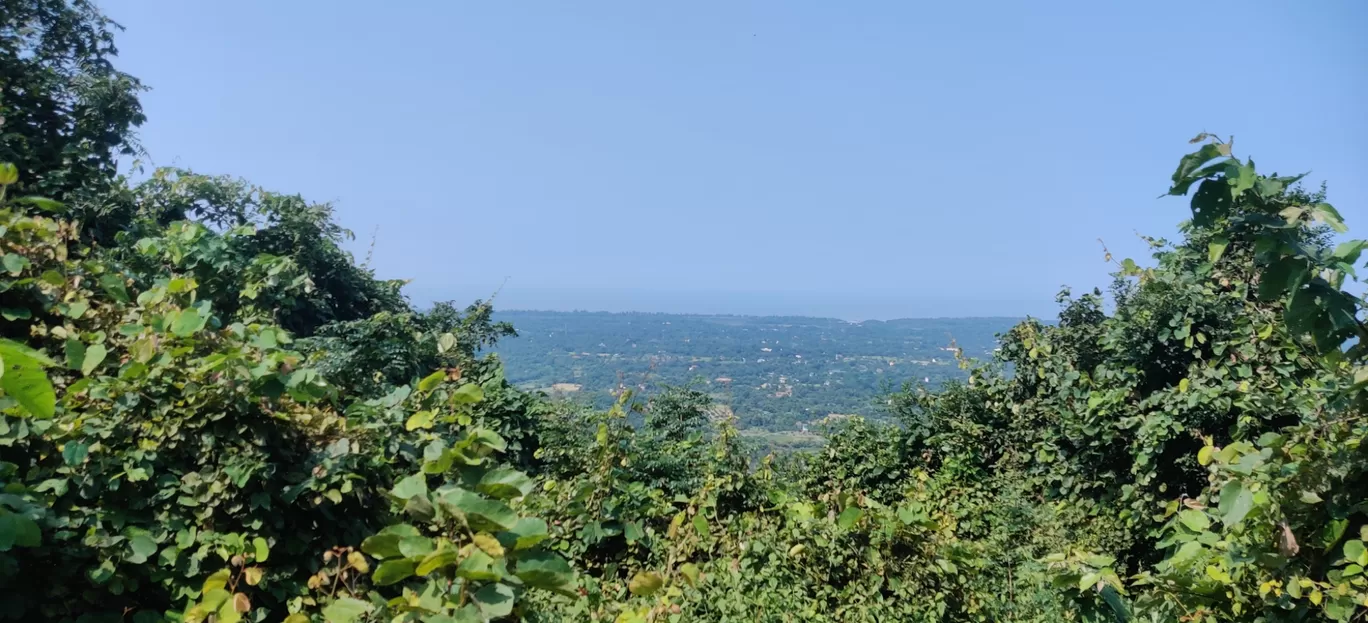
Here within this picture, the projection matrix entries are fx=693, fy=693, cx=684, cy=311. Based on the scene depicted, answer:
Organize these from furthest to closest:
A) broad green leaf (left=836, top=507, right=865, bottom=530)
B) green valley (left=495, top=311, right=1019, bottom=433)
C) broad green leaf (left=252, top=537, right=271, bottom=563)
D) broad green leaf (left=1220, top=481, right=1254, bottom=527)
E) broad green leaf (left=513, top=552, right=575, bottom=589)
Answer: green valley (left=495, top=311, right=1019, bottom=433) < broad green leaf (left=836, top=507, right=865, bottom=530) < broad green leaf (left=1220, top=481, right=1254, bottom=527) < broad green leaf (left=252, top=537, right=271, bottom=563) < broad green leaf (left=513, top=552, right=575, bottom=589)

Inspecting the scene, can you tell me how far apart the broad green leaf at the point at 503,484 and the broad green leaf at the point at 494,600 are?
201mm

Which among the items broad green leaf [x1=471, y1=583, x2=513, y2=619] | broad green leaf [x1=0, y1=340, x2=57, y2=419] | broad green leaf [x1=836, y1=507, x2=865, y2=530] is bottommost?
broad green leaf [x1=836, y1=507, x2=865, y2=530]

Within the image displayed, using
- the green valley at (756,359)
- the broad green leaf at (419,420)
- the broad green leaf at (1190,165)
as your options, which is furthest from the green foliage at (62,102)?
the broad green leaf at (1190,165)

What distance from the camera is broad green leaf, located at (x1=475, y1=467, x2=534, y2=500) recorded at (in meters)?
1.44

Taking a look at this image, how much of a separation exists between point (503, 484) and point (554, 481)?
7.55 feet

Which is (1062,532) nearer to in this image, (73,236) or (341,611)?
(341,611)

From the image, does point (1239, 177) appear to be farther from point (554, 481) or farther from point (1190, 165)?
point (554, 481)

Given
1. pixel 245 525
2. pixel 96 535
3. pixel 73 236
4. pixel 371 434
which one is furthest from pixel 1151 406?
pixel 73 236

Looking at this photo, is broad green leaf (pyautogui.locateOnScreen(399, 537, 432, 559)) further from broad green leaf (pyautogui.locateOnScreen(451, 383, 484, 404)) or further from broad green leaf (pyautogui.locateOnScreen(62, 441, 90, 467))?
broad green leaf (pyautogui.locateOnScreen(62, 441, 90, 467))

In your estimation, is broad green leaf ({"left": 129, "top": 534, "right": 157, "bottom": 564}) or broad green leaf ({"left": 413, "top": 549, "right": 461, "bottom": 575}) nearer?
broad green leaf ({"left": 413, "top": 549, "right": 461, "bottom": 575})

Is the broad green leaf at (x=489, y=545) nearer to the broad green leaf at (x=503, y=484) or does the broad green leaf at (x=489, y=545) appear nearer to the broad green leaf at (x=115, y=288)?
the broad green leaf at (x=503, y=484)

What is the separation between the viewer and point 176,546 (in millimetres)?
2244

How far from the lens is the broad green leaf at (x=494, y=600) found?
125cm

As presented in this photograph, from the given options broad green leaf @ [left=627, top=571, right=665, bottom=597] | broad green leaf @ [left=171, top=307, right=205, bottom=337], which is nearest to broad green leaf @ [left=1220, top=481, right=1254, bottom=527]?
broad green leaf @ [left=627, top=571, right=665, bottom=597]
